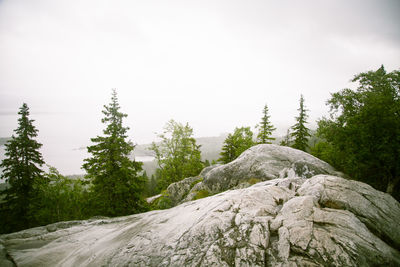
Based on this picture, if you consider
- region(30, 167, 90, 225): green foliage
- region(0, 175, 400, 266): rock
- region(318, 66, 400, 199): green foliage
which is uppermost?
region(318, 66, 400, 199): green foliage

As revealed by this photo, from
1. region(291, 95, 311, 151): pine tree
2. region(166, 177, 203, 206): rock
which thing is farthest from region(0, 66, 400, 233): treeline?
region(291, 95, 311, 151): pine tree

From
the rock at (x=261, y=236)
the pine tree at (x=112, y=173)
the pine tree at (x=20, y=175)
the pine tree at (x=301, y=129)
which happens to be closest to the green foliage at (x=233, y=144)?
the pine tree at (x=301, y=129)

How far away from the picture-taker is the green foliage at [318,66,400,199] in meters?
12.1

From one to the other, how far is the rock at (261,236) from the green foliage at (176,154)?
18.7 metres

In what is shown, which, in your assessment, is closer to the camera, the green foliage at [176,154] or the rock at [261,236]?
the rock at [261,236]

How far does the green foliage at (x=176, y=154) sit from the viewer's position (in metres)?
26.8

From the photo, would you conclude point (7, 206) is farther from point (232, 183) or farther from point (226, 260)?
point (226, 260)

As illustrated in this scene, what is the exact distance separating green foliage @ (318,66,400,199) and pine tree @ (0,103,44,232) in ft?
109

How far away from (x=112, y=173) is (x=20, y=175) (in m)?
13.8

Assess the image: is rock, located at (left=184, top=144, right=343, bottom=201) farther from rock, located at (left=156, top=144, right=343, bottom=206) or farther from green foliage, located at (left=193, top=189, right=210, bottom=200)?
green foliage, located at (left=193, top=189, right=210, bottom=200)

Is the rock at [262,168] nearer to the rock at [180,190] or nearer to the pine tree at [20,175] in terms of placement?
the rock at [180,190]

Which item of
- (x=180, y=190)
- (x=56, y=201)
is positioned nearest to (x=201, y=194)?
(x=180, y=190)

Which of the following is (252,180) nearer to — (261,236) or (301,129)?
(261,236)

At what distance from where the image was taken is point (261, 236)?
5094 mm
